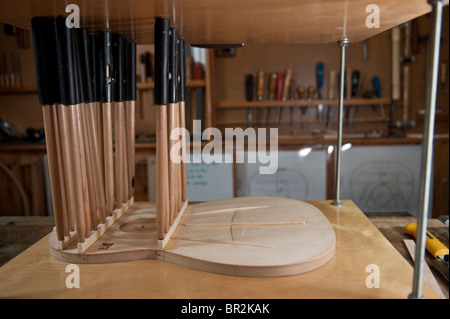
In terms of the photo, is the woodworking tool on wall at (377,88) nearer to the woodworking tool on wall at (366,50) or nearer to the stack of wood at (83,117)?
the woodworking tool on wall at (366,50)

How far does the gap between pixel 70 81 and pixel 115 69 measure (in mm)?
231

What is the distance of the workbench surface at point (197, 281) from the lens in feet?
→ 2.23

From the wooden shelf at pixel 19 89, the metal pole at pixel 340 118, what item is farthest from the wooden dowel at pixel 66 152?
the wooden shelf at pixel 19 89

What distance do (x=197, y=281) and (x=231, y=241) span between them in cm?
15

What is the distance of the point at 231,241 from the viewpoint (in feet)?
2.77

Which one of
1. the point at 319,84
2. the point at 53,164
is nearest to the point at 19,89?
the point at 319,84

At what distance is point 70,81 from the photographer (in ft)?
2.54

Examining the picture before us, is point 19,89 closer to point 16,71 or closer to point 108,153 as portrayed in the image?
point 16,71

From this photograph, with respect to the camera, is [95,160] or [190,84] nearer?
[95,160]

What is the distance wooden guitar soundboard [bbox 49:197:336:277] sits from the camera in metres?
0.75

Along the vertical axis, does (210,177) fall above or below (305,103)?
below

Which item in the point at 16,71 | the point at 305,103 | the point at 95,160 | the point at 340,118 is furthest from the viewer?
the point at 16,71
